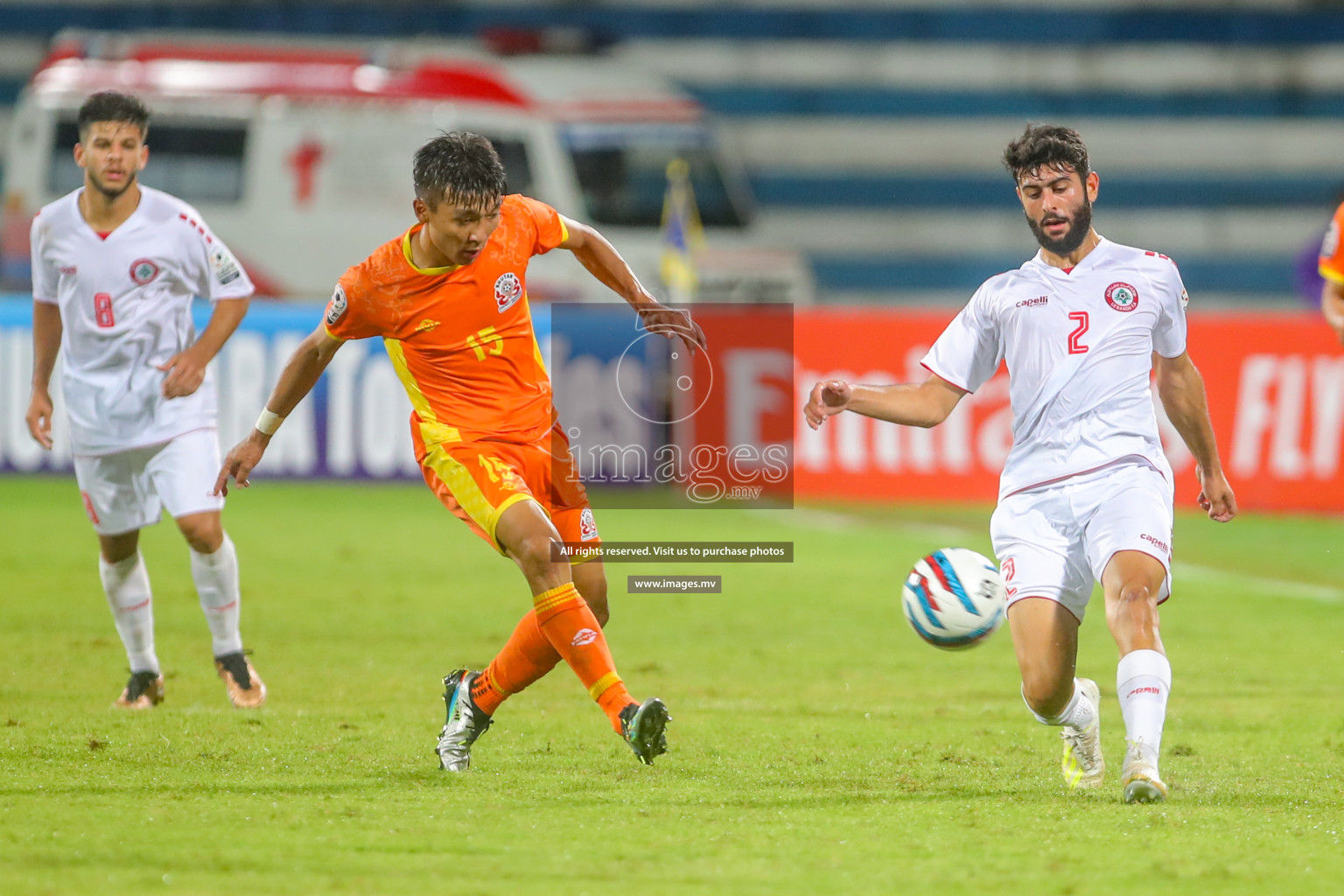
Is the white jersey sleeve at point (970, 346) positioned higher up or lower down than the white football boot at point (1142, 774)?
higher up

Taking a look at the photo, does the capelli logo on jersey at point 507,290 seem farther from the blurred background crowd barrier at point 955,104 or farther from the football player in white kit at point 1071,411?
the blurred background crowd barrier at point 955,104

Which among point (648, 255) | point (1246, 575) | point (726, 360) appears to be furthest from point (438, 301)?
point (648, 255)

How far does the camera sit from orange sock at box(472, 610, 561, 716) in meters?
6.30

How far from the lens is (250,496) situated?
15742mm

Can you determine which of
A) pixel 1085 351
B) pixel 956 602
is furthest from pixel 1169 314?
pixel 956 602

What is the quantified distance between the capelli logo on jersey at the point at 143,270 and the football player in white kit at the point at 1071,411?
9.89ft

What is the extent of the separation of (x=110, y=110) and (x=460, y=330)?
2.00m

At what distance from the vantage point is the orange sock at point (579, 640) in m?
6.01

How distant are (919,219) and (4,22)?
11.7 m

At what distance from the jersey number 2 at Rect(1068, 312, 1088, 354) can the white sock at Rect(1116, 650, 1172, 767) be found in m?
0.95

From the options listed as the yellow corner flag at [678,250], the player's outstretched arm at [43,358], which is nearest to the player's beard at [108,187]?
the player's outstretched arm at [43,358]

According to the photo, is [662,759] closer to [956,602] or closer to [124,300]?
[956,602]

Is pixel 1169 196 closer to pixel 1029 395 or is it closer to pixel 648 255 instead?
pixel 648 255

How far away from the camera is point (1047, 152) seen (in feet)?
19.1
